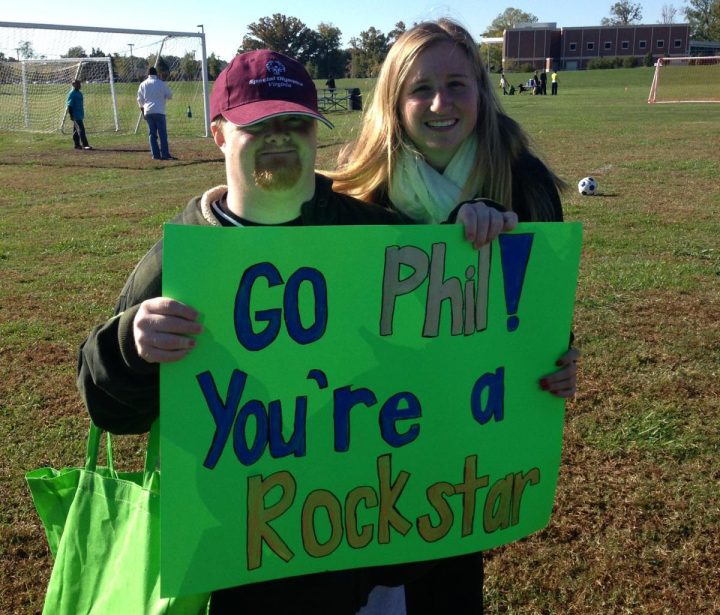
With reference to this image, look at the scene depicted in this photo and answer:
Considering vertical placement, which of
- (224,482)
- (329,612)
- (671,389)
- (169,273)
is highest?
(169,273)

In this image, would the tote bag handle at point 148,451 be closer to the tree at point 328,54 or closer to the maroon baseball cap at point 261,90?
the maroon baseball cap at point 261,90

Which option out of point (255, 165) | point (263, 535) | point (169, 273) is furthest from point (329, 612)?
point (255, 165)

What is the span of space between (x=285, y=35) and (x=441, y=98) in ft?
267

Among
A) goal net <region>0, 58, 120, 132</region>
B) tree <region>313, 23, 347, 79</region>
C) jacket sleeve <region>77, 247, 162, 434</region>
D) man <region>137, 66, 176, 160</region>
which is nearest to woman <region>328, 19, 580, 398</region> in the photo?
jacket sleeve <region>77, 247, 162, 434</region>

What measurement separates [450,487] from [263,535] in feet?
1.51

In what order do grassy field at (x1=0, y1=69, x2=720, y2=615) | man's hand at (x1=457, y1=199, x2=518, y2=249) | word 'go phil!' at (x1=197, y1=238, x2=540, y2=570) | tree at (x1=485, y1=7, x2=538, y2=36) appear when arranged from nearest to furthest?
word 'go phil!' at (x1=197, y1=238, x2=540, y2=570) < man's hand at (x1=457, y1=199, x2=518, y2=249) < grassy field at (x1=0, y1=69, x2=720, y2=615) < tree at (x1=485, y1=7, x2=538, y2=36)

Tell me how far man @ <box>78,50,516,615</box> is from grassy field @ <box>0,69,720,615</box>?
0.84m

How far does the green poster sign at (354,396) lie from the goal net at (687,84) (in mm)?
36695

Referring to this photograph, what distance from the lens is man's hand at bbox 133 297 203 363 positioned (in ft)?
4.72

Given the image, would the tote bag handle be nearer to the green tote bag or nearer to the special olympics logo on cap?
the green tote bag

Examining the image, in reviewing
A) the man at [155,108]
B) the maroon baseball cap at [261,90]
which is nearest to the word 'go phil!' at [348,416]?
the maroon baseball cap at [261,90]

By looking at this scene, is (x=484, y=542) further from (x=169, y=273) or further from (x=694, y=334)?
(x=694, y=334)

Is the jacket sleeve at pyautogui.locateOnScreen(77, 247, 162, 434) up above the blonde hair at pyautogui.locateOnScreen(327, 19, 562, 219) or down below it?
below

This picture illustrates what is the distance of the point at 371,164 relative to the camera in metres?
2.01
